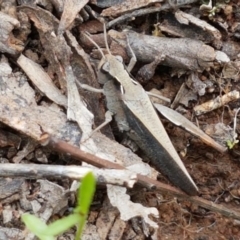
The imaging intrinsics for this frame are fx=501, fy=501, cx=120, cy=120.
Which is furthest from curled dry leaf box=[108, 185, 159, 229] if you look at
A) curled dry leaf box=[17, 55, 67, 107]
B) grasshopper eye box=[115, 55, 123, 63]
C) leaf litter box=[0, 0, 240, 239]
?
grasshopper eye box=[115, 55, 123, 63]

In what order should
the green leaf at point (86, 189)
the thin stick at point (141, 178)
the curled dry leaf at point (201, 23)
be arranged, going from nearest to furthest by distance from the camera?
the green leaf at point (86, 189), the thin stick at point (141, 178), the curled dry leaf at point (201, 23)

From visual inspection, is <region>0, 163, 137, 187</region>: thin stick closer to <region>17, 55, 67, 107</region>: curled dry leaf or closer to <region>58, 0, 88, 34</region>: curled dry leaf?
<region>17, 55, 67, 107</region>: curled dry leaf

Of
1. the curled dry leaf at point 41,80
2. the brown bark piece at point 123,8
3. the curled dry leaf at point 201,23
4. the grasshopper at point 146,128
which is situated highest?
the brown bark piece at point 123,8

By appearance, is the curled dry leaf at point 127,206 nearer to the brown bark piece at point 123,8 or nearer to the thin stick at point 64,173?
the thin stick at point 64,173

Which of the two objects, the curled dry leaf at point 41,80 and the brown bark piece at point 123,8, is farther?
the brown bark piece at point 123,8

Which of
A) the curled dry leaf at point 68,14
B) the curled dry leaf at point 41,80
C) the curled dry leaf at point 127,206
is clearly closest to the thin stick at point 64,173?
the curled dry leaf at point 127,206

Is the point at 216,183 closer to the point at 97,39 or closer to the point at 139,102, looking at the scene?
the point at 139,102

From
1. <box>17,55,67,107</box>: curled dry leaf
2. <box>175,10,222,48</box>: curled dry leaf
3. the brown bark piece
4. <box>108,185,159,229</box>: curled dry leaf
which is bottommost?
<box>108,185,159,229</box>: curled dry leaf

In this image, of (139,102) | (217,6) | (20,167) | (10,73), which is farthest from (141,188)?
(217,6)
